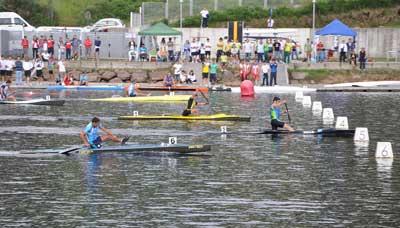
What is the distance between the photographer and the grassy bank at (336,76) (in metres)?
83.9

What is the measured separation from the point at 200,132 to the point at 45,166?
12.3m

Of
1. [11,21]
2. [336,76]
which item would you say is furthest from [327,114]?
[11,21]

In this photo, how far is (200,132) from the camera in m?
51.7

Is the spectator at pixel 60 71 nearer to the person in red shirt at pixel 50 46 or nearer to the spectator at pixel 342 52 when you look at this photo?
the person in red shirt at pixel 50 46

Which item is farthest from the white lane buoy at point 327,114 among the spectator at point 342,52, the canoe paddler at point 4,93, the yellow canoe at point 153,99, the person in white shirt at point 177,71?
the spectator at point 342,52

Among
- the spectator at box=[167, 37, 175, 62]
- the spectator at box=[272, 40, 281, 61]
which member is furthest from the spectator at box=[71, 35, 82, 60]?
the spectator at box=[272, 40, 281, 61]

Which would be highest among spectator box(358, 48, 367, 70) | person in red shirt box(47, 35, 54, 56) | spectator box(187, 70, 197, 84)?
person in red shirt box(47, 35, 54, 56)

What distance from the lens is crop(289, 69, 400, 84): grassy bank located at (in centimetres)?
8394

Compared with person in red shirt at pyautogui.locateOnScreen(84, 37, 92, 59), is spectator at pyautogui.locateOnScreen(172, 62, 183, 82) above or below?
below

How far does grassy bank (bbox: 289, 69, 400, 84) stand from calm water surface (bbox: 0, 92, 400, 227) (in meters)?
27.2

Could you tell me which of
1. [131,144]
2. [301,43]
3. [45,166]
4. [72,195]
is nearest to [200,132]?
[131,144]

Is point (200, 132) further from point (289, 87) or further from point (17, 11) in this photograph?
point (17, 11)

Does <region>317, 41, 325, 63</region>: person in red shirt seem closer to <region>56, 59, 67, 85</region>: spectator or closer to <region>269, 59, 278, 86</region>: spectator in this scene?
<region>269, 59, 278, 86</region>: spectator

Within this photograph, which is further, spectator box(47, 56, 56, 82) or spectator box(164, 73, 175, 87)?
spectator box(47, 56, 56, 82)
